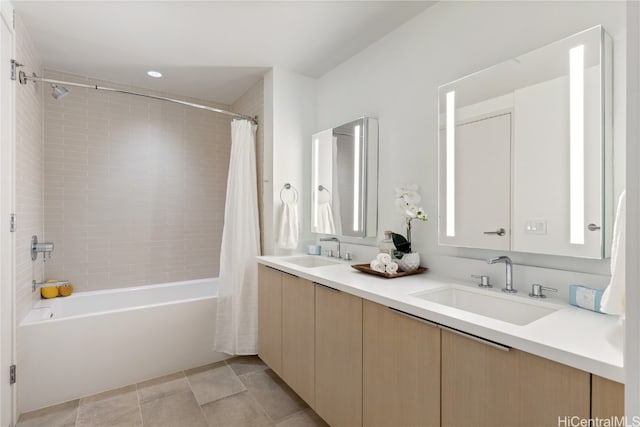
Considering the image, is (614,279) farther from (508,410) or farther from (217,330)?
(217,330)

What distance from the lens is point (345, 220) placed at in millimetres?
2475

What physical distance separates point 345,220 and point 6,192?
6.97 feet

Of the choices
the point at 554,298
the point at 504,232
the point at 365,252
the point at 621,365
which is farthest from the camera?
the point at 365,252

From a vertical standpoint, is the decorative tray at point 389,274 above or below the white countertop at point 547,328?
above

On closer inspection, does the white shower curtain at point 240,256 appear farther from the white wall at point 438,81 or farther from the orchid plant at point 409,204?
the orchid plant at point 409,204

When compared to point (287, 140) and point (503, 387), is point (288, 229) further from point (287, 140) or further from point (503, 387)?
point (503, 387)

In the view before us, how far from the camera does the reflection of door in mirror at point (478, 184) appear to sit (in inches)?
58.0

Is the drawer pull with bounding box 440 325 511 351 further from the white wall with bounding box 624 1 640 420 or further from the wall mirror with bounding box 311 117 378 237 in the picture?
the wall mirror with bounding box 311 117 378 237

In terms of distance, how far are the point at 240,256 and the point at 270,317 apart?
642 millimetres

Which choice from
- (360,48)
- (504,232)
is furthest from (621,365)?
(360,48)

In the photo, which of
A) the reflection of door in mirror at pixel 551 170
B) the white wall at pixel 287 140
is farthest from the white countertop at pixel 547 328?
the white wall at pixel 287 140

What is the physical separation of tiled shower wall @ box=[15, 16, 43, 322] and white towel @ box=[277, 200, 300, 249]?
1.72m

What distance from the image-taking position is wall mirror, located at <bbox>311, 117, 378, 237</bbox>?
2.25 metres

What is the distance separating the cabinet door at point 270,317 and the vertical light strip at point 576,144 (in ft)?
5.42
